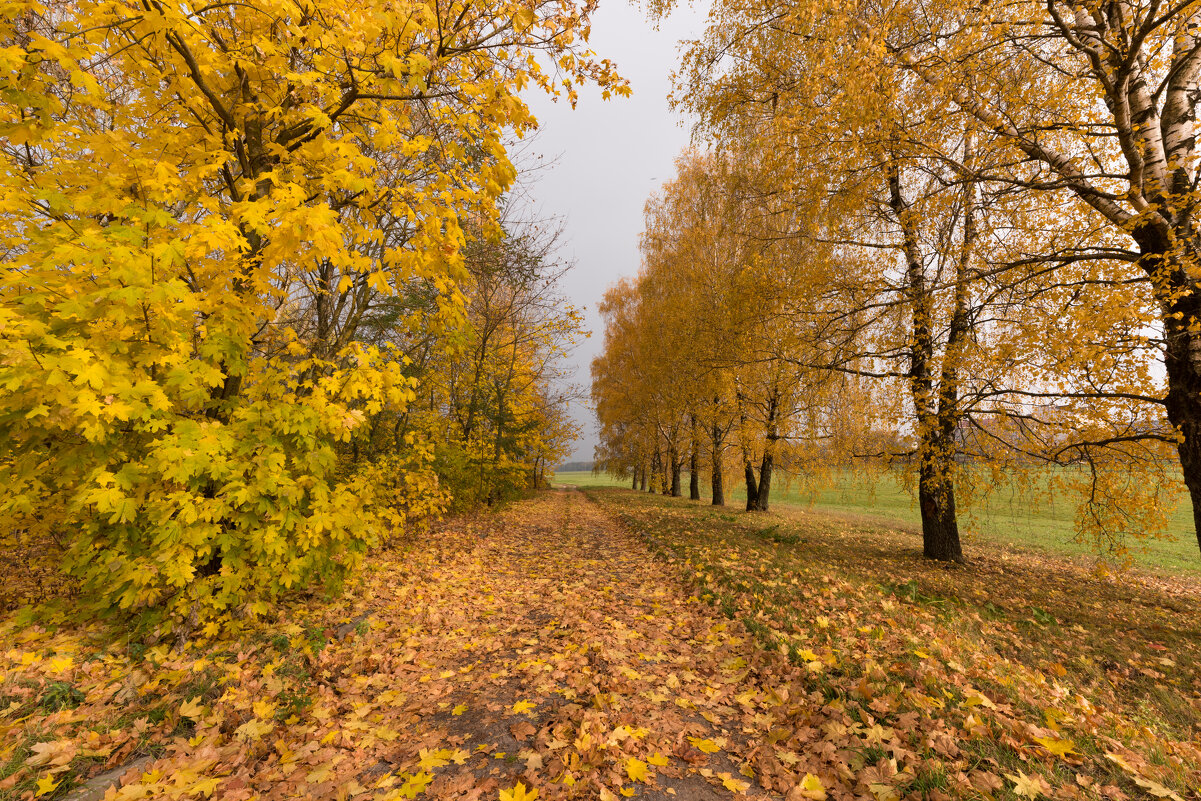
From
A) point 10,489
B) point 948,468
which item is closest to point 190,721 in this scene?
point 10,489

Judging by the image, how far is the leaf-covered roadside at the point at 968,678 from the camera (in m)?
2.37

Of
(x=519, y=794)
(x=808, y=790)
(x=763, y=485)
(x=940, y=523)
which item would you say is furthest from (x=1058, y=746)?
(x=763, y=485)

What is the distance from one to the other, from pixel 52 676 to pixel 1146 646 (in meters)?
9.91

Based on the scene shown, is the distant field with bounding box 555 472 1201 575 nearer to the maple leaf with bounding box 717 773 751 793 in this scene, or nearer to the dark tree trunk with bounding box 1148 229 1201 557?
the dark tree trunk with bounding box 1148 229 1201 557

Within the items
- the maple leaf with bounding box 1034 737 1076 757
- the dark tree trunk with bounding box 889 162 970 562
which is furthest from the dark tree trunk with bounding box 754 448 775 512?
the maple leaf with bounding box 1034 737 1076 757

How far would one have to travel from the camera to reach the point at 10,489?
301cm

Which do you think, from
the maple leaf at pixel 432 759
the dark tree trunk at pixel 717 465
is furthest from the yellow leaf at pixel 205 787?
the dark tree trunk at pixel 717 465

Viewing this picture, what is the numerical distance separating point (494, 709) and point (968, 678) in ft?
11.7

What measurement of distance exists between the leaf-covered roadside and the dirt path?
40 cm

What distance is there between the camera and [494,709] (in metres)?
3.19

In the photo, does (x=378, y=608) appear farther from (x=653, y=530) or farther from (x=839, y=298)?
(x=839, y=298)

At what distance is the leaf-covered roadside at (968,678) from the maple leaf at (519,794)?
4.23ft

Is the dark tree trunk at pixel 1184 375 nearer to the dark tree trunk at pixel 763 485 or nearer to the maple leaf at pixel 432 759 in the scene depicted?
the maple leaf at pixel 432 759

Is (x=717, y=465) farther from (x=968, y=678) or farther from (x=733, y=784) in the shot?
(x=733, y=784)
